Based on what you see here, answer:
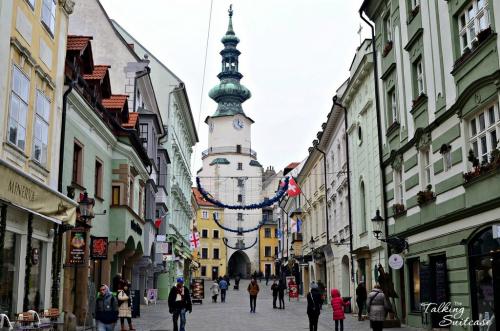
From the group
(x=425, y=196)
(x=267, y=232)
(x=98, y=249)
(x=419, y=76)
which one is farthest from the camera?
(x=267, y=232)

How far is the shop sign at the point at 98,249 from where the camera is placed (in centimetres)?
2009

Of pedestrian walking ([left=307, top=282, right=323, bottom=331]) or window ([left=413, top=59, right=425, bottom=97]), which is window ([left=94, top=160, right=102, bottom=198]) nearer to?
pedestrian walking ([left=307, top=282, right=323, bottom=331])

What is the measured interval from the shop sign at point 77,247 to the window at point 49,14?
18.1 feet

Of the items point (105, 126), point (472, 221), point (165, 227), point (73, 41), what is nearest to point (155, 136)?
Result: point (165, 227)

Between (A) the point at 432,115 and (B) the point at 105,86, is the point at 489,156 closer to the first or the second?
(A) the point at 432,115

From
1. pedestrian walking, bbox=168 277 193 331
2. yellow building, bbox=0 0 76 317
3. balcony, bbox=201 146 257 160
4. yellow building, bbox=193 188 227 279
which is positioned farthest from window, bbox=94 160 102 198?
yellow building, bbox=193 188 227 279

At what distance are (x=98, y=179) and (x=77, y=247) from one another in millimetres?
5536

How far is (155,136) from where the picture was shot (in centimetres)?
3484

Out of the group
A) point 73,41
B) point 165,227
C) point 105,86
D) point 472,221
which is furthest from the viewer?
point 165,227

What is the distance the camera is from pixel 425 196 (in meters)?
18.5

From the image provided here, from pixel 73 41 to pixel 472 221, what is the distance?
42.7ft

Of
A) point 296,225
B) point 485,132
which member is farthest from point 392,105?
point 296,225

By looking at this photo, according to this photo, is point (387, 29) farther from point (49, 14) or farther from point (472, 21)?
point (49, 14)

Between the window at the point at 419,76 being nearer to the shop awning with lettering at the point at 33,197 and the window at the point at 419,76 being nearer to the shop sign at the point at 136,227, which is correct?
the shop awning with lettering at the point at 33,197
